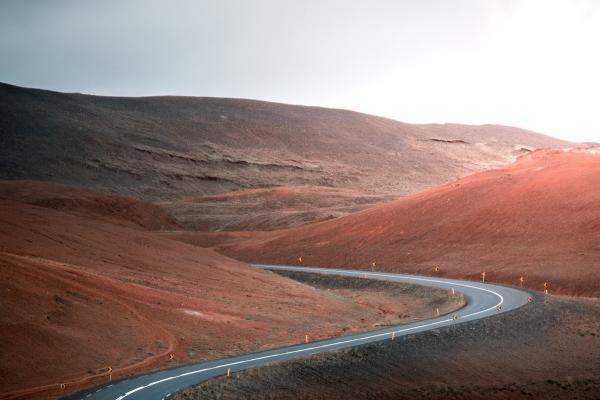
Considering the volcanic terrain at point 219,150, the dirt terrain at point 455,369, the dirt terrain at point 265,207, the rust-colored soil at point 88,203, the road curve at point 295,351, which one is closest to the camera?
the road curve at point 295,351

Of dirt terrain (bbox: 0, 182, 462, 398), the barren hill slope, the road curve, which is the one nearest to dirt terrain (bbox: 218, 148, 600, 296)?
the road curve

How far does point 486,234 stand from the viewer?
5938 cm

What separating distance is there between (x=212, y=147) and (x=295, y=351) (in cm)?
12373

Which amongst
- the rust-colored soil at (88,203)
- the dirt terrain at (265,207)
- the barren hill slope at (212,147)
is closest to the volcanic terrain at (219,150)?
the barren hill slope at (212,147)

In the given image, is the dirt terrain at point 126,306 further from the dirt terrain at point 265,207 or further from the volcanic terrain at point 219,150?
the volcanic terrain at point 219,150

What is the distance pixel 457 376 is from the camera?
2564 centimetres

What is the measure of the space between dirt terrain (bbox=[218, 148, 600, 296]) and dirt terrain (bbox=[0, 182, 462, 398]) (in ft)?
30.6

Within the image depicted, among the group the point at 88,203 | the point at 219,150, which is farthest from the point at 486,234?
the point at 219,150

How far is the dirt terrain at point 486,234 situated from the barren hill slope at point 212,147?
53.7 m

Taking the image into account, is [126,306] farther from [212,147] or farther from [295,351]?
[212,147]

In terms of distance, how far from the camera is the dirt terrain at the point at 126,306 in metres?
22.8

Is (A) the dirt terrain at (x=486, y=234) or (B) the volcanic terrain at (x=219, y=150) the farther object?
(B) the volcanic terrain at (x=219, y=150)

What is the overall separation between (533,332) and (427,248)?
28.1 m

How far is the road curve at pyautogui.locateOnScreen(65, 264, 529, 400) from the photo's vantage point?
20234mm
